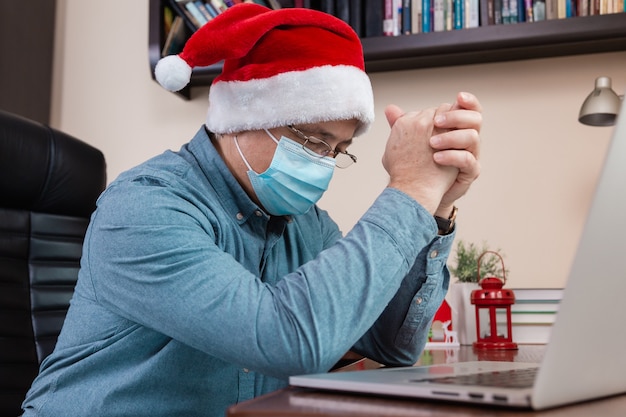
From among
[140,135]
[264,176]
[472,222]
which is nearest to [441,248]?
[264,176]

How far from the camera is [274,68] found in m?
1.00

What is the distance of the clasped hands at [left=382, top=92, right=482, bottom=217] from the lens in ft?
2.48

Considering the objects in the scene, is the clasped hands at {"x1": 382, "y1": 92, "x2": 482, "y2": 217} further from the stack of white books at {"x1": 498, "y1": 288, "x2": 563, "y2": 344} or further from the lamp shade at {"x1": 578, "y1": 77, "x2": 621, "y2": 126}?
the lamp shade at {"x1": 578, "y1": 77, "x2": 621, "y2": 126}

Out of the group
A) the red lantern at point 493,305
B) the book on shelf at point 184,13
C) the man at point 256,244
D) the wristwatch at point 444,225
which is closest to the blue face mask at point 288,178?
the man at point 256,244

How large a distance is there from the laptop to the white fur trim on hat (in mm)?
556

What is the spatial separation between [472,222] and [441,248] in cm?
97

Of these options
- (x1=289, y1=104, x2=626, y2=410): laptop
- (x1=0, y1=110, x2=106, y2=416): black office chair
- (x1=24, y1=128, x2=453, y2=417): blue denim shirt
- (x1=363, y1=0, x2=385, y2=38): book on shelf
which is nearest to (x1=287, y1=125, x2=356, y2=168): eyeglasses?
(x1=24, y1=128, x2=453, y2=417): blue denim shirt

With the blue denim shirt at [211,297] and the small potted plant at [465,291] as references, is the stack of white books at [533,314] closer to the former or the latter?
the small potted plant at [465,291]

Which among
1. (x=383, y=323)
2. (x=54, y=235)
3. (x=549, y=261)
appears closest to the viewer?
(x=383, y=323)

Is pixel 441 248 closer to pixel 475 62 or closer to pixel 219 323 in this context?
pixel 219 323

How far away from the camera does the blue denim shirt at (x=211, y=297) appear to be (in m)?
→ 0.64

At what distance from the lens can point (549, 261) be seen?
1.69m

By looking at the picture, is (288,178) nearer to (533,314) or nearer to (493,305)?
(493,305)

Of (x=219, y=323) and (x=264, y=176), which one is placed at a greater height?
(x=264, y=176)
